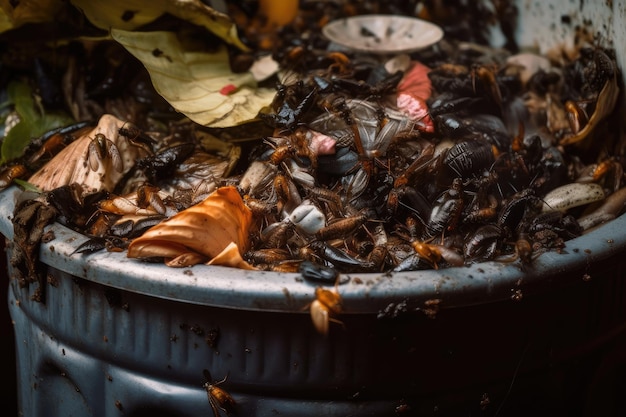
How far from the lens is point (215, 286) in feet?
4.16

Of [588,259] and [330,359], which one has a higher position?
[588,259]

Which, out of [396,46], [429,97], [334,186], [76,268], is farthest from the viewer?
[396,46]

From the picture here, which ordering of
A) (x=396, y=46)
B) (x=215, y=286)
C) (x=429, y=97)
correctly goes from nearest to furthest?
1. (x=215, y=286)
2. (x=429, y=97)
3. (x=396, y=46)

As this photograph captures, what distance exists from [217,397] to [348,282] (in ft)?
1.06

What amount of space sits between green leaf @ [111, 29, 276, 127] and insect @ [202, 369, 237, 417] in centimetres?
67

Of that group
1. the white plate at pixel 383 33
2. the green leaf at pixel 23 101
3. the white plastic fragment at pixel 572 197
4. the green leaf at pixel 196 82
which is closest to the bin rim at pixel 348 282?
the white plastic fragment at pixel 572 197

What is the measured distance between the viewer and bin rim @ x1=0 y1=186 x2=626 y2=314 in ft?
4.14

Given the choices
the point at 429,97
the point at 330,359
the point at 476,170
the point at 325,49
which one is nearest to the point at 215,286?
the point at 330,359

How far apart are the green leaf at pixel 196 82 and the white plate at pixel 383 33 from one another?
1.43 ft

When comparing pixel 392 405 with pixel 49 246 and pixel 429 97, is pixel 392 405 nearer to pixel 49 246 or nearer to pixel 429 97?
pixel 49 246

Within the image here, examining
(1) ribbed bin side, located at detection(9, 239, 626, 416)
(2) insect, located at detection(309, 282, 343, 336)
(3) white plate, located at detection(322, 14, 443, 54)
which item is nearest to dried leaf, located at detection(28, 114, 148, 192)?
(1) ribbed bin side, located at detection(9, 239, 626, 416)

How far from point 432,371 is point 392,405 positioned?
0.32 feet

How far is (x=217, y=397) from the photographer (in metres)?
1.33

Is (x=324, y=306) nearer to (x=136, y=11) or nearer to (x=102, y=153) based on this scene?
(x=102, y=153)
